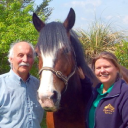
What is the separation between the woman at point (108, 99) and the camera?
95.8 inches

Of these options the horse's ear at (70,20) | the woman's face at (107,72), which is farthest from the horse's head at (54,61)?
the woman's face at (107,72)

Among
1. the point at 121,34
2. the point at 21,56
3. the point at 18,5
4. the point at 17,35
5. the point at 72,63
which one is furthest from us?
the point at 121,34

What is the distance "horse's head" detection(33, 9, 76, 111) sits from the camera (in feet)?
8.57

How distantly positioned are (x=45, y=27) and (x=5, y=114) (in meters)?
1.22

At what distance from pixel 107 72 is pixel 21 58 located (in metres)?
1.02

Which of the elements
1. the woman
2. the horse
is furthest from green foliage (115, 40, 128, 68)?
the woman

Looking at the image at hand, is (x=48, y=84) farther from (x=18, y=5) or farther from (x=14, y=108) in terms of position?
(x=18, y=5)

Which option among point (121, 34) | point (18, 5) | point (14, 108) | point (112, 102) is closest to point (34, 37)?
point (18, 5)

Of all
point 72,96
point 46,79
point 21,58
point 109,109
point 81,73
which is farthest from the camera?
point 81,73

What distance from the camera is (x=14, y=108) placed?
9.07 feet

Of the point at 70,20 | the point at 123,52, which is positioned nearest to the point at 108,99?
the point at 70,20

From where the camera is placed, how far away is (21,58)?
2.93 m

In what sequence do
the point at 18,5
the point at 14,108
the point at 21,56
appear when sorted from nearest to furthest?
the point at 14,108
the point at 21,56
the point at 18,5

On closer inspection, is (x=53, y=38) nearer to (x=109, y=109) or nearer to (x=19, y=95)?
(x=19, y=95)
